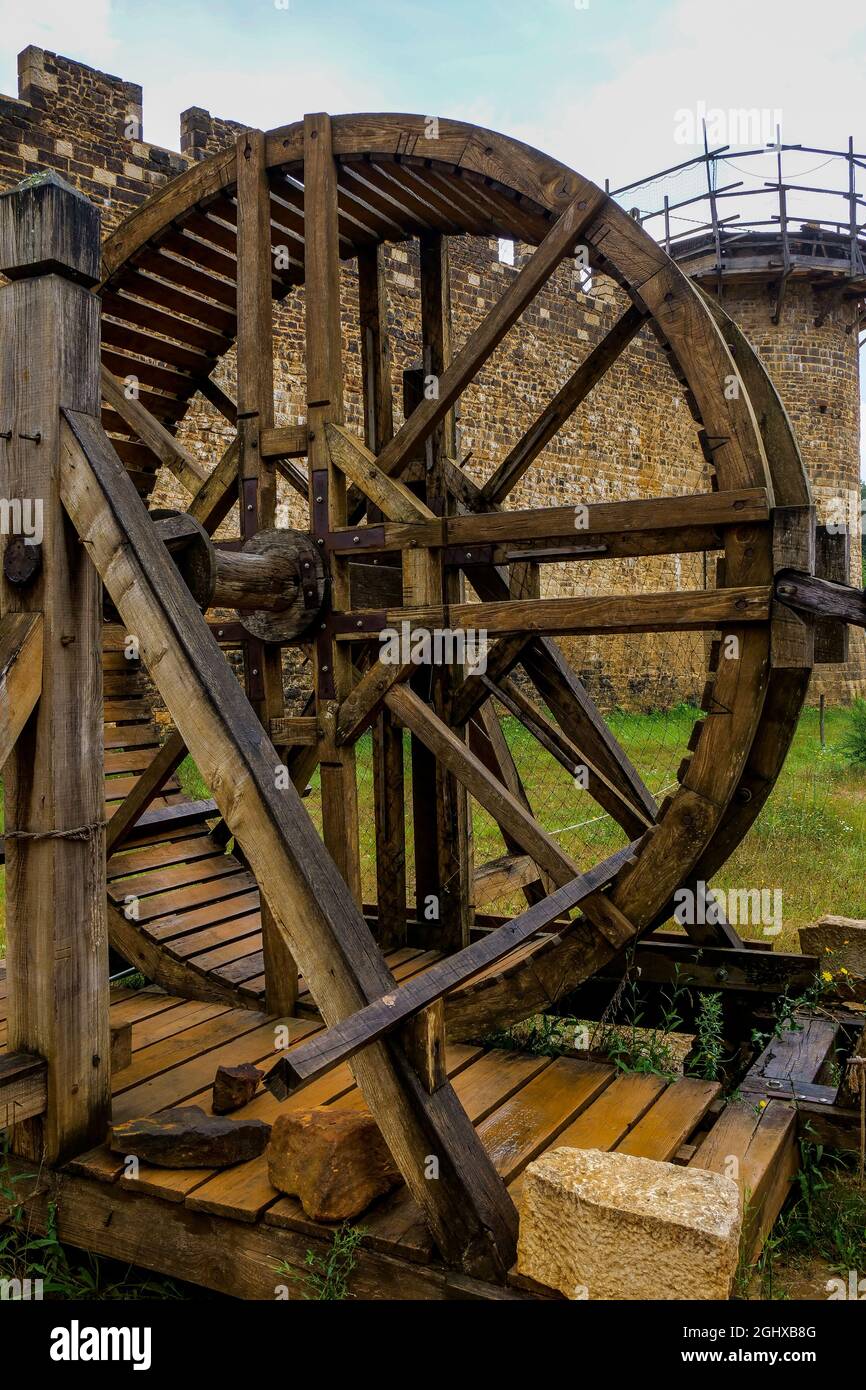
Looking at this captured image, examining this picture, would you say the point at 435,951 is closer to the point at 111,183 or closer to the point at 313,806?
the point at 313,806

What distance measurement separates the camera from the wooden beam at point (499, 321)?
3.93 m

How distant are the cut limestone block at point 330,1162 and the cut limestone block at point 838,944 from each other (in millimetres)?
2230

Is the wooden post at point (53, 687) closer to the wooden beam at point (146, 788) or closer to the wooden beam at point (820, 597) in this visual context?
the wooden beam at point (146, 788)

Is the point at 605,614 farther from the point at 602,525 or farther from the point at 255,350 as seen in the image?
the point at 255,350

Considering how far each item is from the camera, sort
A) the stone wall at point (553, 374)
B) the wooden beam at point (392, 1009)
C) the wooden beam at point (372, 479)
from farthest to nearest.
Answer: the stone wall at point (553, 374)
the wooden beam at point (372, 479)
the wooden beam at point (392, 1009)

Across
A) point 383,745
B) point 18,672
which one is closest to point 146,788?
point 383,745

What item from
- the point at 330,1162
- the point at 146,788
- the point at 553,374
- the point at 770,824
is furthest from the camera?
the point at 553,374

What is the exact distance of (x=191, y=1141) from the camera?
3.14 meters

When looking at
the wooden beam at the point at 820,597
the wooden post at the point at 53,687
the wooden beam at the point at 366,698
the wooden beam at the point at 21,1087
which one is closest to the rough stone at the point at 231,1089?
the wooden post at the point at 53,687

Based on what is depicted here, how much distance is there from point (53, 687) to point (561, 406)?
2.75 m

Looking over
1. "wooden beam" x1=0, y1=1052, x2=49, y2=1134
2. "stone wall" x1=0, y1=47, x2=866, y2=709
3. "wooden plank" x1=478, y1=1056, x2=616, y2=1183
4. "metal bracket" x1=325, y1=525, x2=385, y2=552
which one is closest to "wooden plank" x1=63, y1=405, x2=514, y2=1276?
"wooden plank" x1=478, y1=1056, x2=616, y2=1183

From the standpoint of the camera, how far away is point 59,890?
124 inches

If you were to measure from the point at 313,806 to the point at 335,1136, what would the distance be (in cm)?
668

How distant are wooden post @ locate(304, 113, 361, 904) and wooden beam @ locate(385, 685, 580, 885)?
47 cm
